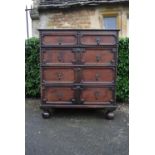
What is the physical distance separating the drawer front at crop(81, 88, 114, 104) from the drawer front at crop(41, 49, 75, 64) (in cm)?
52

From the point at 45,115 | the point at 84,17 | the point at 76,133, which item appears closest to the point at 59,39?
the point at 45,115

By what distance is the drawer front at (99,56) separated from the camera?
404 cm

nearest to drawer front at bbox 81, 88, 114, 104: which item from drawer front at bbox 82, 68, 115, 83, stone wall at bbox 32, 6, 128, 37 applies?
drawer front at bbox 82, 68, 115, 83

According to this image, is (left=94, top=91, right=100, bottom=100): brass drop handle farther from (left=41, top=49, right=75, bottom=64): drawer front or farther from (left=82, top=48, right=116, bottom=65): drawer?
(left=41, top=49, right=75, bottom=64): drawer front

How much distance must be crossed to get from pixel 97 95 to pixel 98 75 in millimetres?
297

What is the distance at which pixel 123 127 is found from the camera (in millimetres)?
3867

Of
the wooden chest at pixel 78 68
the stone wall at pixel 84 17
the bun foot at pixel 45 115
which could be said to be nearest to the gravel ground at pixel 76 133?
the bun foot at pixel 45 115

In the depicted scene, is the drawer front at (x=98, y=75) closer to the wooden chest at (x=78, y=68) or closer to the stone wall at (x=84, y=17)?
the wooden chest at (x=78, y=68)

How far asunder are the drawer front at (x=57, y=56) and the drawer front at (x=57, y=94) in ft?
1.31

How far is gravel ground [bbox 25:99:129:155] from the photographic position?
3.00m

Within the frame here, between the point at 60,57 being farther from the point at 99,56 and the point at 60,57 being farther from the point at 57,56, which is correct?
the point at 99,56
